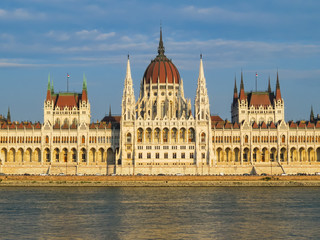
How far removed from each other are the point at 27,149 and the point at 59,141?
812 cm

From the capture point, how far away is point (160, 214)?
91.9 m

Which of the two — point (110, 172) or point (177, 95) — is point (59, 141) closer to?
point (110, 172)

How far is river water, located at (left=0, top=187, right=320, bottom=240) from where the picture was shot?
250ft

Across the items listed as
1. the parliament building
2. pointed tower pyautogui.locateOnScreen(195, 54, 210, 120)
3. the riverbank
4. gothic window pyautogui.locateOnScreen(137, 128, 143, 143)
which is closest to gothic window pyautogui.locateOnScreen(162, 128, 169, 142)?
the parliament building

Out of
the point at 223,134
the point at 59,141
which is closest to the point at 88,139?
the point at 59,141

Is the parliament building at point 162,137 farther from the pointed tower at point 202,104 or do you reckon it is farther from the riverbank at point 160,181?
the riverbank at point 160,181

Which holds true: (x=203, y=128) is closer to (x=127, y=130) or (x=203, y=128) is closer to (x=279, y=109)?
(x=127, y=130)

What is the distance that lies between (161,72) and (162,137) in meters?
22.4

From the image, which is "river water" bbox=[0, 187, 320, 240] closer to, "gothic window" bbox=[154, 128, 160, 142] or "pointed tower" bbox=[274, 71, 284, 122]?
"gothic window" bbox=[154, 128, 160, 142]

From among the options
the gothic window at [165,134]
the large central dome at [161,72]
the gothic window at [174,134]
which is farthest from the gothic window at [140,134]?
the large central dome at [161,72]

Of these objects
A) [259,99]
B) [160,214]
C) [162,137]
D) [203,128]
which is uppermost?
[259,99]

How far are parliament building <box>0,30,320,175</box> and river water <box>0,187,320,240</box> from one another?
1333 inches

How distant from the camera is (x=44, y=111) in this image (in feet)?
609

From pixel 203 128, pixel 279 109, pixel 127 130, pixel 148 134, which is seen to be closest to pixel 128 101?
pixel 127 130
